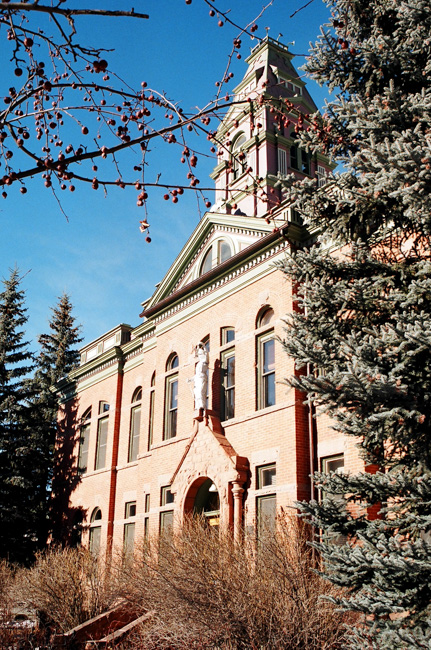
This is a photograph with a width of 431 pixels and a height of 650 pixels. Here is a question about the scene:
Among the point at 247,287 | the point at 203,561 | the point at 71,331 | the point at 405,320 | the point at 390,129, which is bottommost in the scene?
the point at 203,561

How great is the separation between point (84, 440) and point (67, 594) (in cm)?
1512

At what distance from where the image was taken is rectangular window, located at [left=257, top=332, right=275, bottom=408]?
1756 centimetres

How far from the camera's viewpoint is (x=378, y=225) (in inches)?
404

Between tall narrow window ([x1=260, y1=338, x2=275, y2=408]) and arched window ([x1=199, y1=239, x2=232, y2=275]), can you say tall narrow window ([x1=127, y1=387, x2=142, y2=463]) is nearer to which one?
arched window ([x1=199, y1=239, x2=232, y2=275])

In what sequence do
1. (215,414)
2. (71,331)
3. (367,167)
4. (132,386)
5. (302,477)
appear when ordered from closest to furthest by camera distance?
(367,167)
(302,477)
(215,414)
(132,386)
(71,331)

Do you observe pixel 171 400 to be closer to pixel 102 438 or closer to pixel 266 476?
pixel 266 476

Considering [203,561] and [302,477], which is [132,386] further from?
[203,561]

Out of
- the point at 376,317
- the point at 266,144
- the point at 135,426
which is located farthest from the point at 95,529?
the point at 376,317

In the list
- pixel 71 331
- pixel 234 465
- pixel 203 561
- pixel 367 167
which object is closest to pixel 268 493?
pixel 234 465

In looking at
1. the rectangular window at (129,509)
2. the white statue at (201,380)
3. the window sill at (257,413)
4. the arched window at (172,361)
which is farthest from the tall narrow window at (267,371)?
the rectangular window at (129,509)

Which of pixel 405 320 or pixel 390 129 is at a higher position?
pixel 390 129

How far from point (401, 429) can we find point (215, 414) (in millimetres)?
10643

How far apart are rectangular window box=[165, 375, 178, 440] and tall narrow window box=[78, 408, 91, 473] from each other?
7890 millimetres

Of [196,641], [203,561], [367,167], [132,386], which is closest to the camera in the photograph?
[367,167]
